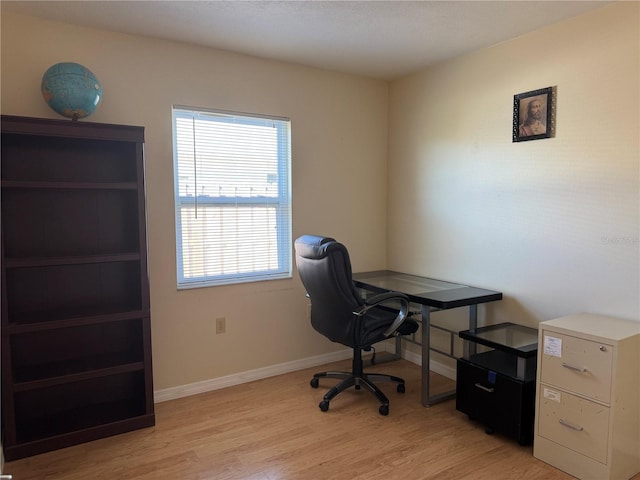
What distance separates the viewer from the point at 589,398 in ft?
6.70

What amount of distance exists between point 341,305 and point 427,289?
74 centimetres

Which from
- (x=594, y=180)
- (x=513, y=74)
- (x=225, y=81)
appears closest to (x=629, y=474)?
(x=594, y=180)

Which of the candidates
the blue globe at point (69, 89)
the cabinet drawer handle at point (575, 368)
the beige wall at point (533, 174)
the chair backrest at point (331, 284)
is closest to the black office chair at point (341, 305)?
the chair backrest at point (331, 284)

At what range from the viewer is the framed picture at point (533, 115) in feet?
8.50

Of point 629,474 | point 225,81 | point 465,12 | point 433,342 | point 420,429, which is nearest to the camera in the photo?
point 629,474

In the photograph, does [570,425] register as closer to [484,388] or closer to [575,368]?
[575,368]

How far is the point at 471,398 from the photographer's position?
101 inches

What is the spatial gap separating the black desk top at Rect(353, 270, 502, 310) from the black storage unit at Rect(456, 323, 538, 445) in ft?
0.67

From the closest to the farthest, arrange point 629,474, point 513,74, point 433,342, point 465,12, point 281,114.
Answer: point 629,474 < point 465,12 < point 513,74 < point 281,114 < point 433,342

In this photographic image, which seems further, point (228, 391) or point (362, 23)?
point (228, 391)

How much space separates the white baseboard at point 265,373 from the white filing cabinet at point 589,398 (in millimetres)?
1125

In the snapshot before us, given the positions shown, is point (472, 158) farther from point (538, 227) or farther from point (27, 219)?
point (27, 219)

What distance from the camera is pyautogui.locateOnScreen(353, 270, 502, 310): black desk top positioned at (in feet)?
8.79

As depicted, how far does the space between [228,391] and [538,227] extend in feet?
7.73
